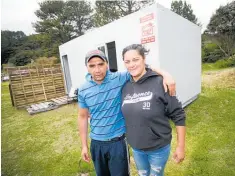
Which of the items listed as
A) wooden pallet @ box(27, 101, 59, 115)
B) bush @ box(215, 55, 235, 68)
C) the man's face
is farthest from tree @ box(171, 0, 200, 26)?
the man's face

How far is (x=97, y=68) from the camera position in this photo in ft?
5.33

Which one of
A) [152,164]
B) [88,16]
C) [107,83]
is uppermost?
[88,16]

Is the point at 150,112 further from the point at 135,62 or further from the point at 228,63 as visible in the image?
the point at 228,63

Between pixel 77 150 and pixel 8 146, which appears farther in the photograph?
pixel 8 146

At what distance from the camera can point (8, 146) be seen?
4238mm

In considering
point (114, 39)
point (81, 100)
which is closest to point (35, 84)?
point (114, 39)

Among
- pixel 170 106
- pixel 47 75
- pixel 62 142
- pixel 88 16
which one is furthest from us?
pixel 88 16

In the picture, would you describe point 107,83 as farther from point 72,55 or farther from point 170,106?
point 72,55

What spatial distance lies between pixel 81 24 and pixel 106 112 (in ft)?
95.1

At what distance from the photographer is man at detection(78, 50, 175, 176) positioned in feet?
5.29

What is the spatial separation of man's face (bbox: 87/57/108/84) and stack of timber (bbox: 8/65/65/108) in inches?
295

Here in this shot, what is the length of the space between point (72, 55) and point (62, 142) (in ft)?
15.6

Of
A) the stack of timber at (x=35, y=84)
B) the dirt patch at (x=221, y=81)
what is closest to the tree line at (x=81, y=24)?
the dirt patch at (x=221, y=81)

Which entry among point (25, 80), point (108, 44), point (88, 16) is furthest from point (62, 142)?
point (88, 16)
